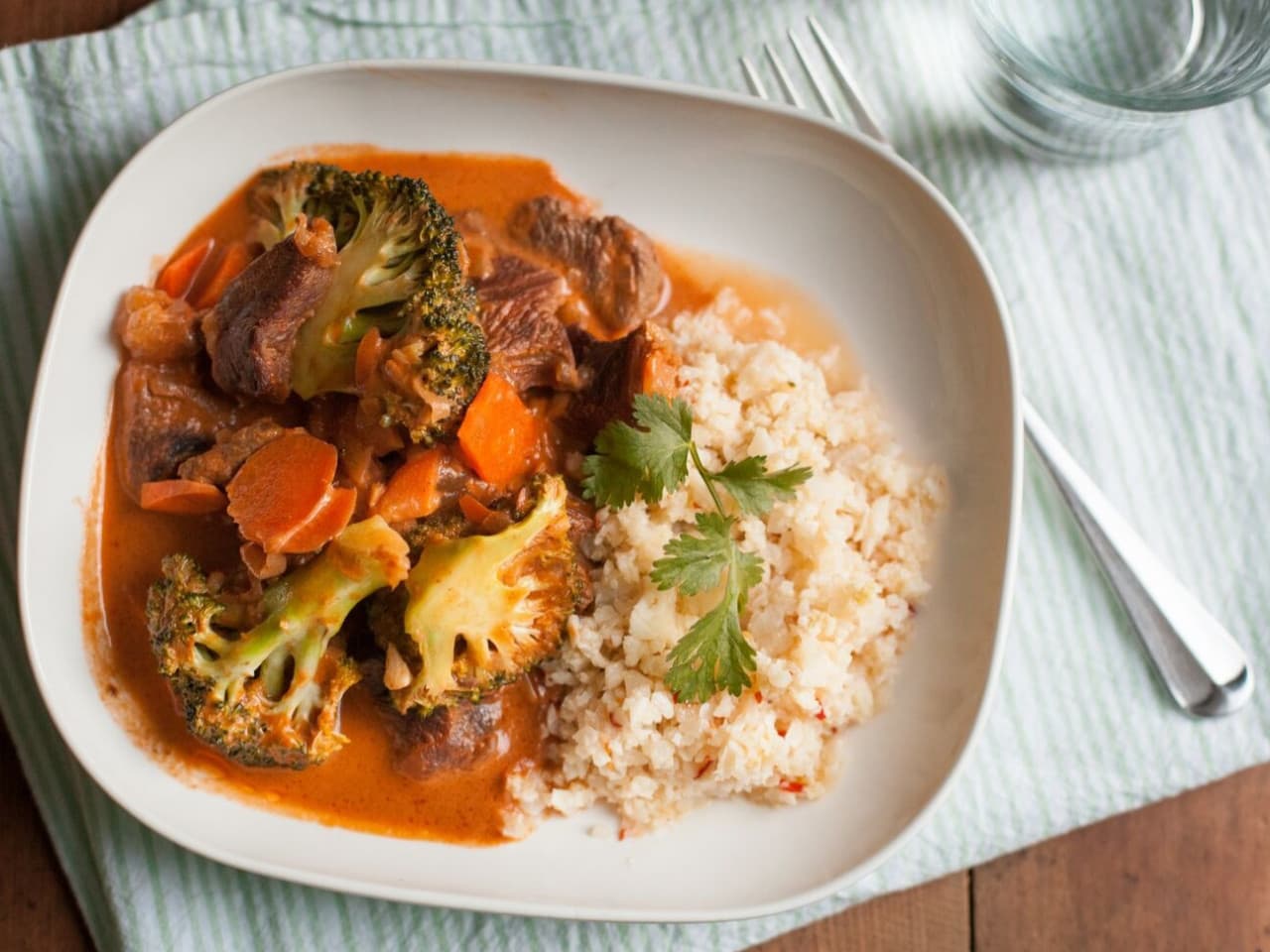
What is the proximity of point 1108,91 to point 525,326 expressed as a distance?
1959 mm

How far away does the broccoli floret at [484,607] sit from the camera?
2.83 metres

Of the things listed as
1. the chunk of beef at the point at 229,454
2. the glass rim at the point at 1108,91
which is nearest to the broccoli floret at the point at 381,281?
the chunk of beef at the point at 229,454

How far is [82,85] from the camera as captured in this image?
3.46 meters

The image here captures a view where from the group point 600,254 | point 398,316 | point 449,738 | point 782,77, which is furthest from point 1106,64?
point 449,738

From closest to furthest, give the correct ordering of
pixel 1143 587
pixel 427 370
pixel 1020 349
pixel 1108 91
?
pixel 427 370 < pixel 1108 91 < pixel 1143 587 < pixel 1020 349

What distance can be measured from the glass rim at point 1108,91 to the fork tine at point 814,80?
0.51 meters

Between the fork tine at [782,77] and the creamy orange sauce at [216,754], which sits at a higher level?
the fork tine at [782,77]

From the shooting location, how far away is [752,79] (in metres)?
3.57

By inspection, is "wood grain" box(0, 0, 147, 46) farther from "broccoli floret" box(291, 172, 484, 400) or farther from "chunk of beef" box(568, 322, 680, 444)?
"chunk of beef" box(568, 322, 680, 444)

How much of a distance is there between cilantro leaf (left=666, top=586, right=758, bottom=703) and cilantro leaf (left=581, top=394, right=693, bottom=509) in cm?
38

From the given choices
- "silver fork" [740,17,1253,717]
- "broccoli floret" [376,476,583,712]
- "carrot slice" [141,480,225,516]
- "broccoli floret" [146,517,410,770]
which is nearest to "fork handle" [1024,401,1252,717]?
"silver fork" [740,17,1253,717]

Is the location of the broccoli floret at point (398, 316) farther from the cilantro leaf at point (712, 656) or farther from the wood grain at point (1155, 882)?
the wood grain at point (1155, 882)

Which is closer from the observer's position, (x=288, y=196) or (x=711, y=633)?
(x=711, y=633)

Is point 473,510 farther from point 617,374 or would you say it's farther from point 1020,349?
point 1020,349
